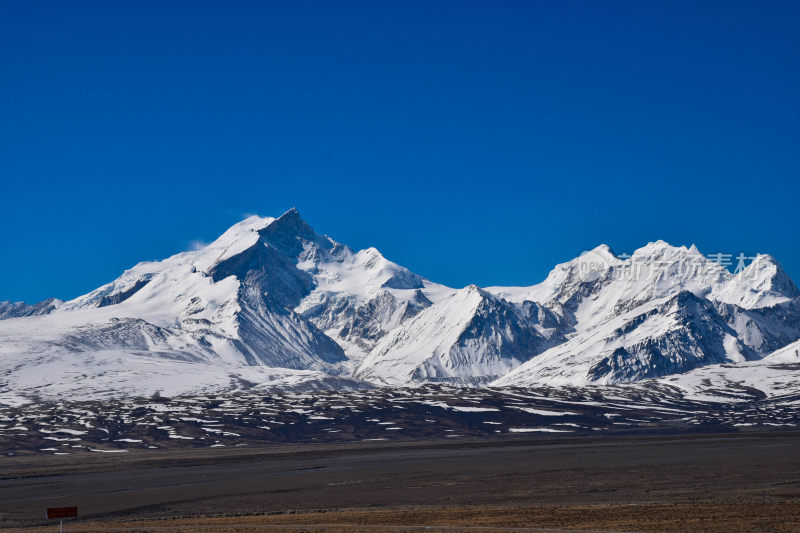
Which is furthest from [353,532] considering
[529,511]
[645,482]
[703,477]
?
[703,477]

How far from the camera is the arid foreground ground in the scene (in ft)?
299

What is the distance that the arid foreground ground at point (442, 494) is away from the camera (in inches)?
3593

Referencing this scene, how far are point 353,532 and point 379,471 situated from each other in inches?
3195

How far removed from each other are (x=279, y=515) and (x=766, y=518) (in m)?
48.7

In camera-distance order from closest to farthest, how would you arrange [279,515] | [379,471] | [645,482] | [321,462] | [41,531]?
[41,531], [279,515], [645,482], [379,471], [321,462]

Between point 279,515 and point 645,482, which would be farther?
point 645,482

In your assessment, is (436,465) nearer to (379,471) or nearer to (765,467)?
(379,471)

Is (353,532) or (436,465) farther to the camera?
(436,465)

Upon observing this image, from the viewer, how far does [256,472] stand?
17425cm

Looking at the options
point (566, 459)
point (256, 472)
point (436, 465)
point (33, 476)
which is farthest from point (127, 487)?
point (566, 459)

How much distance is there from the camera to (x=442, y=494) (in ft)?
411

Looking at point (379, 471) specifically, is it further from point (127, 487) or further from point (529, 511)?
point (529, 511)

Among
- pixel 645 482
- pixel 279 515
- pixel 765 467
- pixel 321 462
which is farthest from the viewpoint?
pixel 321 462

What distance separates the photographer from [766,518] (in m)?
84.8
